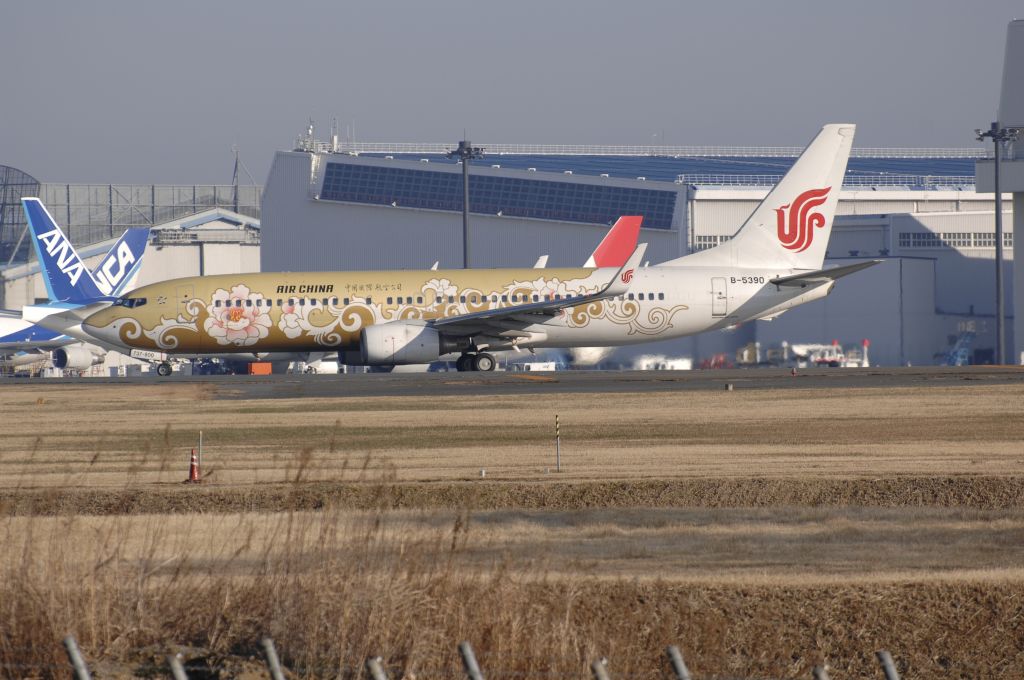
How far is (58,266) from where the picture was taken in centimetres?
6562

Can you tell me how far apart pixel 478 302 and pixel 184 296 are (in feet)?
32.5

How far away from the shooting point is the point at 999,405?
105 ft

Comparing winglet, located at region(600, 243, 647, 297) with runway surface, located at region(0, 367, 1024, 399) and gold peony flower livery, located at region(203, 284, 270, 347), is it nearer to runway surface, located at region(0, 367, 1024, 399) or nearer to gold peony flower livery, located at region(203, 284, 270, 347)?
runway surface, located at region(0, 367, 1024, 399)

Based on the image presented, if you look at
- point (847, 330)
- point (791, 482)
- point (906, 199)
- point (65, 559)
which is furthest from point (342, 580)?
point (906, 199)

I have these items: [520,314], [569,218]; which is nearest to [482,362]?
[520,314]

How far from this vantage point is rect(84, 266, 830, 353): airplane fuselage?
46.0 metres

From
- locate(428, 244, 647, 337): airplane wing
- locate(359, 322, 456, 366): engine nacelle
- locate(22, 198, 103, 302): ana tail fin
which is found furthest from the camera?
locate(22, 198, 103, 302): ana tail fin

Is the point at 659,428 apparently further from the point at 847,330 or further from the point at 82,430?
the point at 847,330

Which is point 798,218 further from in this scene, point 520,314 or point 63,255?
point 63,255

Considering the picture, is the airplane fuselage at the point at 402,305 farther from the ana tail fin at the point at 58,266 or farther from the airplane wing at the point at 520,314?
the ana tail fin at the point at 58,266


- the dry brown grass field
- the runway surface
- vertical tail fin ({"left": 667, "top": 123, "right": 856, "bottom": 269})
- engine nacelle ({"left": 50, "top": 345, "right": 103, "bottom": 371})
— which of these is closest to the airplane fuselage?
vertical tail fin ({"left": 667, "top": 123, "right": 856, "bottom": 269})

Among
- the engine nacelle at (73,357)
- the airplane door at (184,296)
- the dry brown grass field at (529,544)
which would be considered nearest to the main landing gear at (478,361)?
the airplane door at (184,296)

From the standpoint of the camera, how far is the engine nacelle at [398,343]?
43719 mm

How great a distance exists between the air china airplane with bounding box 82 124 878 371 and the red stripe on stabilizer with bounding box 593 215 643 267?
830cm
